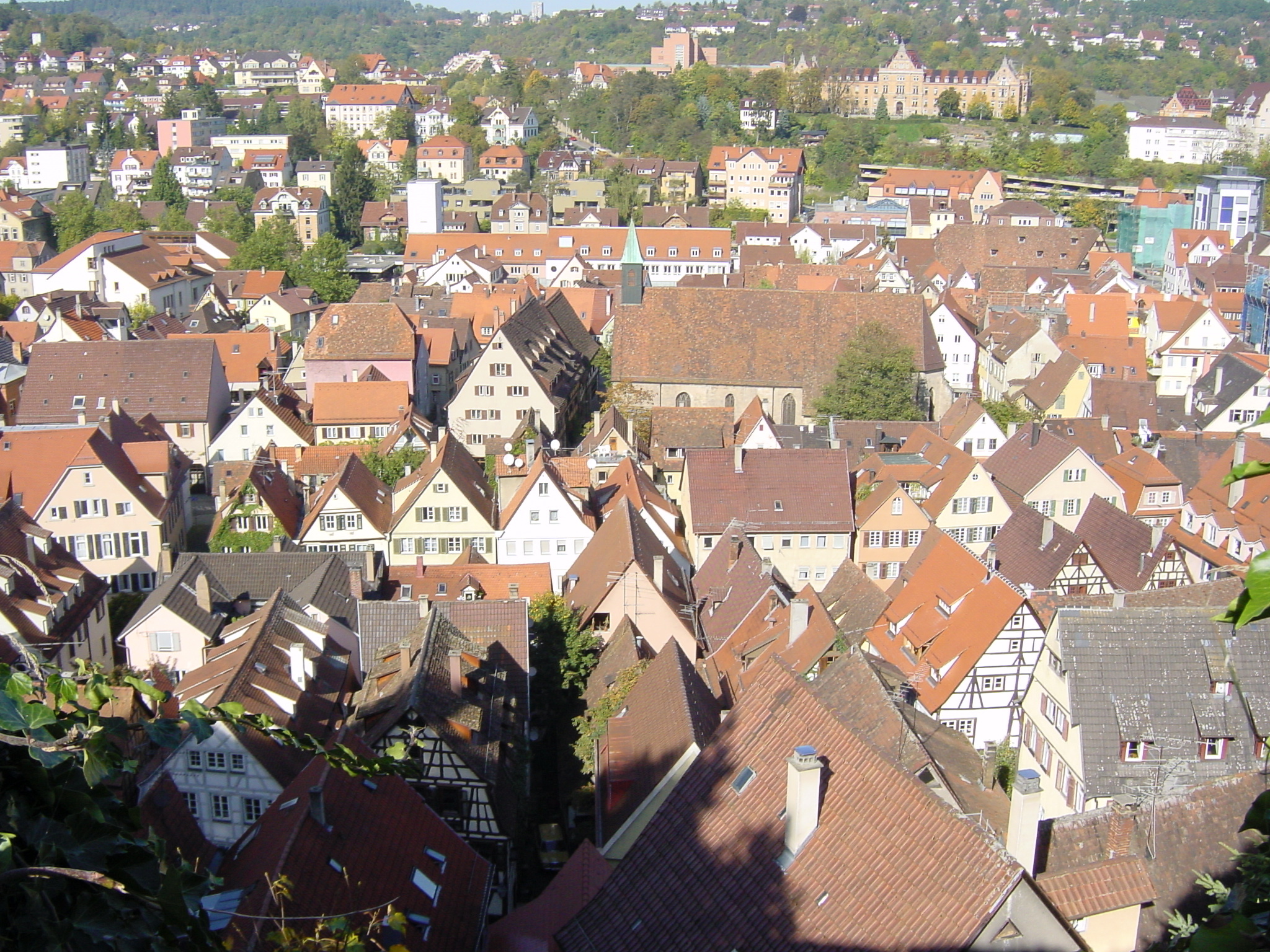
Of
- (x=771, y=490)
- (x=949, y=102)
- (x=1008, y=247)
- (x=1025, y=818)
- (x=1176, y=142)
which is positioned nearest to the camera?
(x=1025, y=818)

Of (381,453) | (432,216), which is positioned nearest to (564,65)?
(432,216)

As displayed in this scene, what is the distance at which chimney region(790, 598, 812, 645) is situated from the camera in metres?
22.8

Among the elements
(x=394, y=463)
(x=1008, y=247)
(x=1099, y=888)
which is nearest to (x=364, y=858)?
(x=1099, y=888)

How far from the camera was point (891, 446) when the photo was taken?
39344 millimetres

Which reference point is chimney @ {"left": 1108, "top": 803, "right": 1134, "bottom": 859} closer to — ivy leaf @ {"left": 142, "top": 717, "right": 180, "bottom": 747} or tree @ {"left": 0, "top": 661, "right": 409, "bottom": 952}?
ivy leaf @ {"left": 142, "top": 717, "right": 180, "bottom": 747}

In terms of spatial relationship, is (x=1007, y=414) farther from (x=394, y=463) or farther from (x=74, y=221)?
(x=74, y=221)

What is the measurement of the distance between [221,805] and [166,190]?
299 feet

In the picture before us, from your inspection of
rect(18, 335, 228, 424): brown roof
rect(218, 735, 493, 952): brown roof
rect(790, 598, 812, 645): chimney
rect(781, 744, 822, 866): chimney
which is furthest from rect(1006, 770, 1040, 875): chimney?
rect(18, 335, 228, 424): brown roof

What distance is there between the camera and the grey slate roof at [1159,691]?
744 inches

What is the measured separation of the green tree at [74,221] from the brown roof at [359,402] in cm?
5399

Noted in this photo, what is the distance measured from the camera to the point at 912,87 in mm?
144750

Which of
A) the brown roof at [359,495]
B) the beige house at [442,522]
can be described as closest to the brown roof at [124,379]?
the brown roof at [359,495]

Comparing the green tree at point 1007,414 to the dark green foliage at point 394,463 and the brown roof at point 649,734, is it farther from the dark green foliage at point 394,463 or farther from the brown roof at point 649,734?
the brown roof at point 649,734

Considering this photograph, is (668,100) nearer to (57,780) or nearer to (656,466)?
(656,466)
